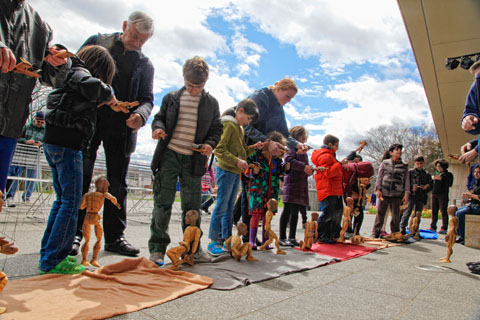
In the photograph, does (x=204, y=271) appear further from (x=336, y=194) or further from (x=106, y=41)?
(x=336, y=194)

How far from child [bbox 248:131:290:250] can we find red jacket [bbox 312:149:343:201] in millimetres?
1012

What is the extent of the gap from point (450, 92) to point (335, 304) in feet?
37.1

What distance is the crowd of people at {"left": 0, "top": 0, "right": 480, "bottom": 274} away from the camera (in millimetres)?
1979

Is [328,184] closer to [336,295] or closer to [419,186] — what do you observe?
[336,295]

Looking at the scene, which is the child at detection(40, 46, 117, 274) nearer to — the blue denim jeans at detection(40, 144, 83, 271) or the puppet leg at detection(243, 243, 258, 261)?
the blue denim jeans at detection(40, 144, 83, 271)

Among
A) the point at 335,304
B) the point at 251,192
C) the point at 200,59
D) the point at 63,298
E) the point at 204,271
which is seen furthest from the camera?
the point at 251,192

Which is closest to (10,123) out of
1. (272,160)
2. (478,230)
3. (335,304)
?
(335,304)

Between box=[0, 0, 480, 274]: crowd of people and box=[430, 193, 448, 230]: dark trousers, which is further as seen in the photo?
box=[430, 193, 448, 230]: dark trousers

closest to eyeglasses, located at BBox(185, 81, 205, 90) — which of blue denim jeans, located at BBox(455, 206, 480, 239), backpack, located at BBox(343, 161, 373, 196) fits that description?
backpack, located at BBox(343, 161, 373, 196)

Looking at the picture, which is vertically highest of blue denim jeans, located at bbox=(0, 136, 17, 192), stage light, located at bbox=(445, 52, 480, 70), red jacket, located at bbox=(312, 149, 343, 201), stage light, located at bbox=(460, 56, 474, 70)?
stage light, located at bbox=(445, 52, 480, 70)

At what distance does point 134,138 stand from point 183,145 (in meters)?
0.65

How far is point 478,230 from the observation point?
19.9 ft

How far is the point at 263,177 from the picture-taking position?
419cm

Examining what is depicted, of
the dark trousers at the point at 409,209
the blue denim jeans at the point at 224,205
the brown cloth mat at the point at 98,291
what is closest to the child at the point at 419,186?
the dark trousers at the point at 409,209
